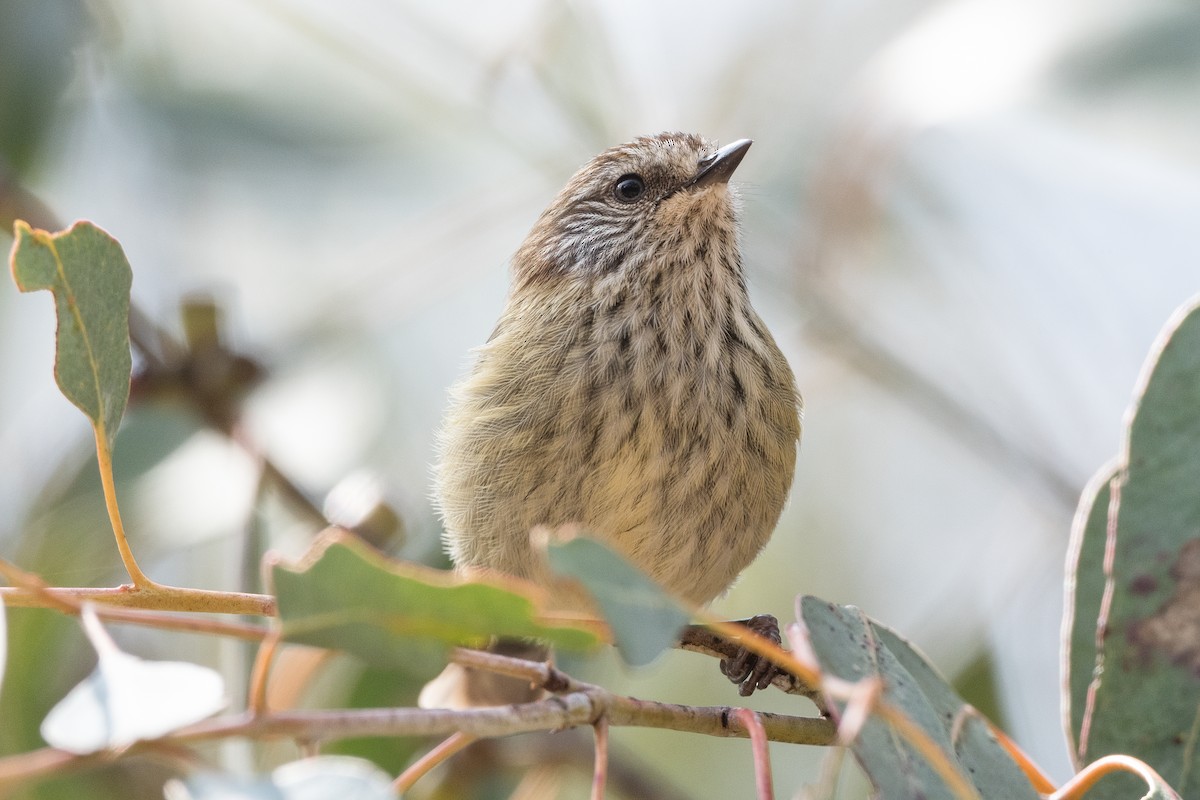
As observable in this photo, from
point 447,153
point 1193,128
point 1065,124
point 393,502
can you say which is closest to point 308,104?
point 447,153

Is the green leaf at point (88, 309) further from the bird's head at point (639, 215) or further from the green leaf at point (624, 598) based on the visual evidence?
the bird's head at point (639, 215)

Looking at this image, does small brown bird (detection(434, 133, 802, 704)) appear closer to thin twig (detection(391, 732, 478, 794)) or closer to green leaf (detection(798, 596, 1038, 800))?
green leaf (detection(798, 596, 1038, 800))

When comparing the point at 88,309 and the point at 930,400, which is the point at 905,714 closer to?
the point at 88,309

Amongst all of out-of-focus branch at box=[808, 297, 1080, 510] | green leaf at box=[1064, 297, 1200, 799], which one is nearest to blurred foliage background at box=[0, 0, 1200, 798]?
out-of-focus branch at box=[808, 297, 1080, 510]

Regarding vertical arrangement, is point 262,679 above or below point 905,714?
above

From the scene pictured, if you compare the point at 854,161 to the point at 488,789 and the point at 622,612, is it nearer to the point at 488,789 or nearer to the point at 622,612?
the point at 488,789

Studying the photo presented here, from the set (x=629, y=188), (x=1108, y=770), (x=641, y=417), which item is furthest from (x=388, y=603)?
(x=629, y=188)
